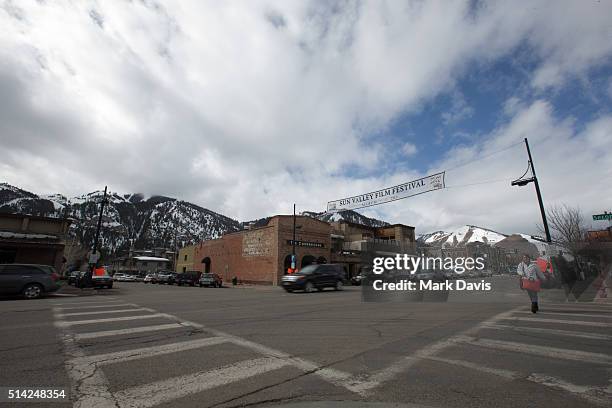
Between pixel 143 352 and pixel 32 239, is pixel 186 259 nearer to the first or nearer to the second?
pixel 32 239

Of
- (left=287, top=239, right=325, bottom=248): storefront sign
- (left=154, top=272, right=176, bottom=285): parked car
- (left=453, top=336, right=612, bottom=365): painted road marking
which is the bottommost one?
(left=453, top=336, right=612, bottom=365): painted road marking

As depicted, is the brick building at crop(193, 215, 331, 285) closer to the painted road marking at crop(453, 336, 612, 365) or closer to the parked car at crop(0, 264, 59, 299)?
the parked car at crop(0, 264, 59, 299)

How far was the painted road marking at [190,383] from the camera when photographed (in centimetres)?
345

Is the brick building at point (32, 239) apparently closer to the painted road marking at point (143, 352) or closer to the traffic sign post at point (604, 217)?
the painted road marking at point (143, 352)

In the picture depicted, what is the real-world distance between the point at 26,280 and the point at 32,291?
583 mm

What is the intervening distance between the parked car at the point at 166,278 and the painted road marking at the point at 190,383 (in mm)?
47081

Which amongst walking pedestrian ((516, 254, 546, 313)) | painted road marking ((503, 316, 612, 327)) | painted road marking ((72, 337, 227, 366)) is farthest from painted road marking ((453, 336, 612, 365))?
walking pedestrian ((516, 254, 546, 313))

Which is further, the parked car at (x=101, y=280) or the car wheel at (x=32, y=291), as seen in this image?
the parked car at (x=101, y=280)

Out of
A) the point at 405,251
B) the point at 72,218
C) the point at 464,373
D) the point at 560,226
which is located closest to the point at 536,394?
the point at 464,373

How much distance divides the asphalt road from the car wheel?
867 centimetres

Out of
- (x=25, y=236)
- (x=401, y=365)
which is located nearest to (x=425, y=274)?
(x=401, y=365)

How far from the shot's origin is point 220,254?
50.0 metres

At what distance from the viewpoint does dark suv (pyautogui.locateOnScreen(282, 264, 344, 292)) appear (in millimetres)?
21422

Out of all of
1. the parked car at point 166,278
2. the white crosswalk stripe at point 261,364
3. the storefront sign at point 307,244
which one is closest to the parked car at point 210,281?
the storefront sign at point 307,244
